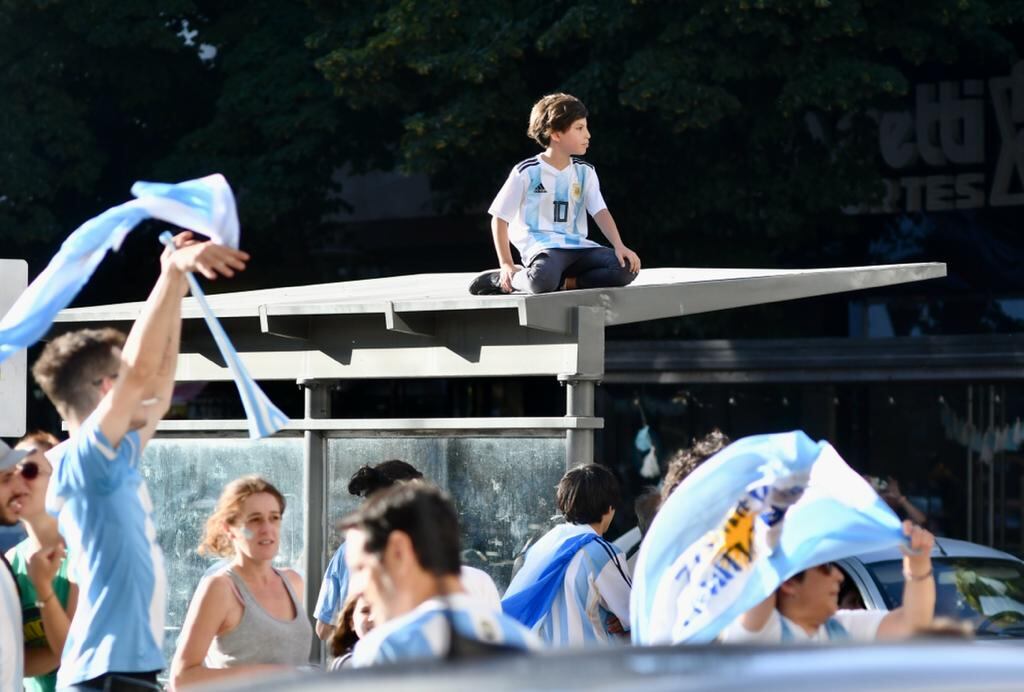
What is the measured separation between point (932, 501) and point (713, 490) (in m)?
14.1

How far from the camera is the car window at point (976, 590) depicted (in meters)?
7.84

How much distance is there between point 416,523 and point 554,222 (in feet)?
15.0

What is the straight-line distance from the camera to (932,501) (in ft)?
58.9

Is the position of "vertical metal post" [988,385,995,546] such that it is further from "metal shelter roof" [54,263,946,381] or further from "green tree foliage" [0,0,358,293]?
"metal shelter roof" [54,263,946,381]

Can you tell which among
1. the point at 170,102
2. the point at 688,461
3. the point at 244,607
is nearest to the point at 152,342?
the point at 244,607

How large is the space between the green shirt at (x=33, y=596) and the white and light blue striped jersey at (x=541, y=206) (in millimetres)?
2944

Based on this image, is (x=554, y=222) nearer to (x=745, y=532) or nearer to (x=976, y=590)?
(x=976, y=590)

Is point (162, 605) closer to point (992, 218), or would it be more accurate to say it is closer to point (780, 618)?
point (780, 618)

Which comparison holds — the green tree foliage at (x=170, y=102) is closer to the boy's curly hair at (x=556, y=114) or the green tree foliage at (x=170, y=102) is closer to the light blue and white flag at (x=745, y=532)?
the boy's curly hair at (x=556, y=114)

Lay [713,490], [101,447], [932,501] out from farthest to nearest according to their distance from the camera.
Result: [932,501] → [713,490] → [101,447]

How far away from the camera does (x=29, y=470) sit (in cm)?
566

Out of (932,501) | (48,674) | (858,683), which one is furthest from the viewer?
(932,501)

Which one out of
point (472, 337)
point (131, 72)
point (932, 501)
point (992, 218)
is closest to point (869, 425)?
point (932, 501)

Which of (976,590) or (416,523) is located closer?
(416,523)
